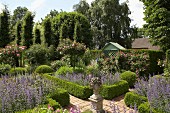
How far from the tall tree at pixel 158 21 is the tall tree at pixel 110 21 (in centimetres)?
938

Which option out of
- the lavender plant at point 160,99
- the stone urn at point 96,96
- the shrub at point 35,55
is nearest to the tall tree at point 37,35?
the shrub at point 35,55

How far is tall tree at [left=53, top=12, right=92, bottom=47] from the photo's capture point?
19.5 meters

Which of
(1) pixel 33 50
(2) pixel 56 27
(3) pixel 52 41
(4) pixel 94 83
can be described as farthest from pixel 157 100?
(2) pixel 56 27

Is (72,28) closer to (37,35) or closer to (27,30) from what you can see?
(37,35)

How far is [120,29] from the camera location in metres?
23.1

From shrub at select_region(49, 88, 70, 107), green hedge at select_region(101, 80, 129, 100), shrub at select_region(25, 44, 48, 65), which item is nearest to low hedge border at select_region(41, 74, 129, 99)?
green hedge at select_region(101, 80, 129, 100)

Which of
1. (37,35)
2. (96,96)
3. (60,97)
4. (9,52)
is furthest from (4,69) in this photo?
(37,35)

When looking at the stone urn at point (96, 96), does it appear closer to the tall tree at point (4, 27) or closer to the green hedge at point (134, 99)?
the green hedge at point (134, 99)

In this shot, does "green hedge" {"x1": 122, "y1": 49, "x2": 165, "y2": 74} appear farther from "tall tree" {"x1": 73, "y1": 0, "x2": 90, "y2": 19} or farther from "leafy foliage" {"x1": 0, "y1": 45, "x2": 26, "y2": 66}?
"tall tree" {"x1": 73, "y1": 0, "x2": 90, "y2": 19}

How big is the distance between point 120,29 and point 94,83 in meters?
18.4

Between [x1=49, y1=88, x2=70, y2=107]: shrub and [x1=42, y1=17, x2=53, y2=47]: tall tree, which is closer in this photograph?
[x1=49, y1=88, x2=70, y2=107]: shrub

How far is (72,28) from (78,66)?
799 cm

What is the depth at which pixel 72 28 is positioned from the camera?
814 inches

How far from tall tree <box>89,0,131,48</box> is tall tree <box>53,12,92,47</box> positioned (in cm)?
290
